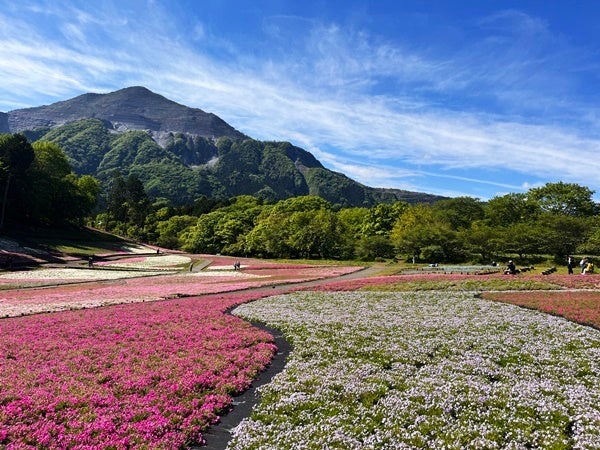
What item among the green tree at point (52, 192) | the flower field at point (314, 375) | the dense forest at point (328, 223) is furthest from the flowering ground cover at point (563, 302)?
the green tree at point (52, 192)

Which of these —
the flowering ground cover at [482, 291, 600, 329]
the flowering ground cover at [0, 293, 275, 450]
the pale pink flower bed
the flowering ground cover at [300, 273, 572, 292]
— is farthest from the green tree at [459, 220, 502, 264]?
the flowering ground cover at [0, 293, 275, 450]

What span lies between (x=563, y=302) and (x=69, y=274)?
56.7 m

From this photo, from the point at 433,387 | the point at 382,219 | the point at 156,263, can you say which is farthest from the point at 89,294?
the point at 382,219

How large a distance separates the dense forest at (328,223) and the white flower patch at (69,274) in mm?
37886

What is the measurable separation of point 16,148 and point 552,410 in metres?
109

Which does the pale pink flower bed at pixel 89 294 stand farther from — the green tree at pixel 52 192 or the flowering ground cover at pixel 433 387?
the green tree at pixel 52 192

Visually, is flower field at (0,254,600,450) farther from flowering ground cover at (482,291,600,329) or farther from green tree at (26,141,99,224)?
green tree at (26,141,99,224)

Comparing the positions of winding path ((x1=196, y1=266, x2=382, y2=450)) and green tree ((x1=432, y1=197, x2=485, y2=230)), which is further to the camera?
green tree ((x1=432, y1=197, x2=485, y2=230))

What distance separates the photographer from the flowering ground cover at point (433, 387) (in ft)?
32.7

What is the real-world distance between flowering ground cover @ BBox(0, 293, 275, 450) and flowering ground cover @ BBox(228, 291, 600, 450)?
1.70m

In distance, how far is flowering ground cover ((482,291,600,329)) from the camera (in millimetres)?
23898

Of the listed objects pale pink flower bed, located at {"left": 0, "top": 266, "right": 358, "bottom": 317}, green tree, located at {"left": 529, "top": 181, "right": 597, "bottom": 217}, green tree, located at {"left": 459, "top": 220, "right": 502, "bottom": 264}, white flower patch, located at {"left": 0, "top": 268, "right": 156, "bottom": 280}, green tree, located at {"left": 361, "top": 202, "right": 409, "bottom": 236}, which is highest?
green tree, located at {"left": 529, "top": 181, "right": 597, "bottom": 217}

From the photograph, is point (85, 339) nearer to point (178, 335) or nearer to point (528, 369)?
point (178, 335)

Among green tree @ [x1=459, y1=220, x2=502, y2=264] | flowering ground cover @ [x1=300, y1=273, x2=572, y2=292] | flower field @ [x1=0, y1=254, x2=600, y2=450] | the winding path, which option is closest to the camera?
flower field @ [x1=0, y1=254, x2=600, y2=450]
